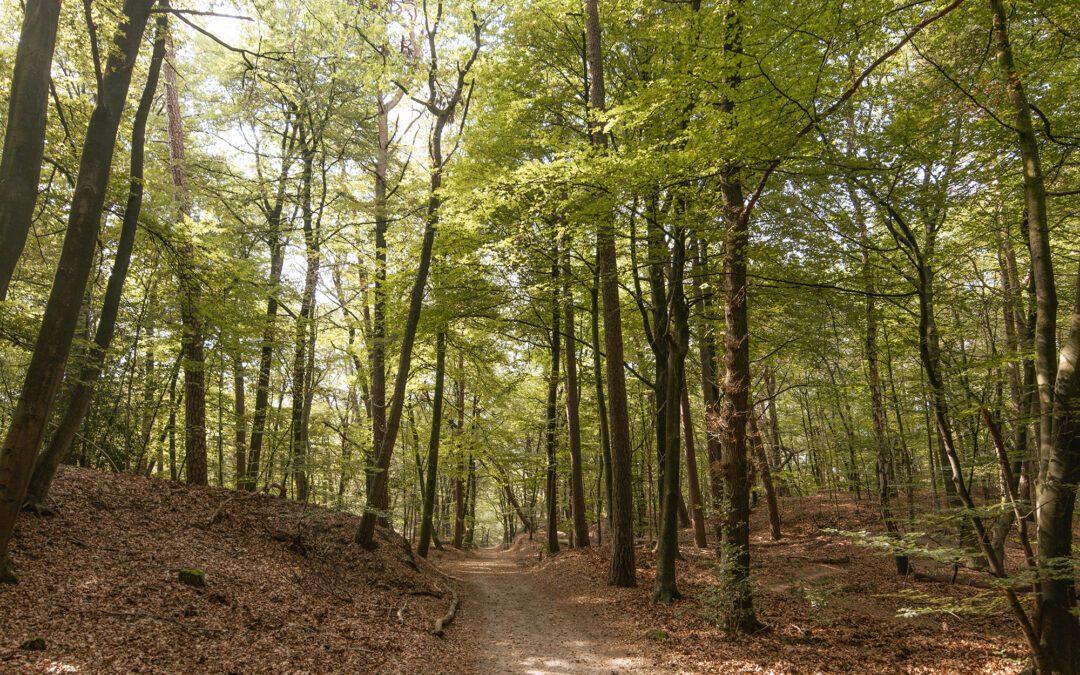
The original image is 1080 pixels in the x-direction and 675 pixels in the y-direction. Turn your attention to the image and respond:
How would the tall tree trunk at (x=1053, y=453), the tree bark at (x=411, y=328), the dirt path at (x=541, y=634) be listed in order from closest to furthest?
the tall tree trunk at (x=1053, y=453), the dirt path at (x=541, y=634), the tree bark at (x=411, y=328)

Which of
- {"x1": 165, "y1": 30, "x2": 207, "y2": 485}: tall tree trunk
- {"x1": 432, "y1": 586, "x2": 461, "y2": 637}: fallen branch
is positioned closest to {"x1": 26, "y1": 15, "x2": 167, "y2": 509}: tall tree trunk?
{"x1": 165, "y1": 30, "x2": 207, "y2": 485}: tall tree trunk

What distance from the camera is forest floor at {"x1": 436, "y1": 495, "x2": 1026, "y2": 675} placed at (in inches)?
268

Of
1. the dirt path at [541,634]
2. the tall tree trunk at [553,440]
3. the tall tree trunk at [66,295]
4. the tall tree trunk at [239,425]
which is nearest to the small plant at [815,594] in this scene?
the dirt path at [541,634]

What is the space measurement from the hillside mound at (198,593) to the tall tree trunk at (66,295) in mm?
975

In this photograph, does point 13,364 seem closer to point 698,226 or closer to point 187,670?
point 187,670

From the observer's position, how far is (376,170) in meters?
16.8

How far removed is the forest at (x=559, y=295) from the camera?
19.7 ft

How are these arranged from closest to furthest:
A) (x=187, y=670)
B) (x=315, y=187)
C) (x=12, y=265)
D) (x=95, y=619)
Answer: (x=187, y=670) → (x=95, y=619) → (x=12, y=265) → (x=315, y=187)

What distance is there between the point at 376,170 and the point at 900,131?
46.0 feet

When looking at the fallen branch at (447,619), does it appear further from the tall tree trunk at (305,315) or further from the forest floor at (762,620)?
the tall tree trunk at (305,315)

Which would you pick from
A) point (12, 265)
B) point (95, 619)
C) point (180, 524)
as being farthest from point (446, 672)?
point (12, 265)

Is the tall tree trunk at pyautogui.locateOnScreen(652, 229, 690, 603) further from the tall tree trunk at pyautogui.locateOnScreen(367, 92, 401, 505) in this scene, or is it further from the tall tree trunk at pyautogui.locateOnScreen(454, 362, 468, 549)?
the tall tree trunk at pyautogui.locateOnScreen(454, 362, 468, 549)

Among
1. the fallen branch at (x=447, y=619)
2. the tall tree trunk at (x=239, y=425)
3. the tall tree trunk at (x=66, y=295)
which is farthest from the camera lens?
the tall tree trunk at (x=239, y=425)

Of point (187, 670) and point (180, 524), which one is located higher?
point (180, 524)
